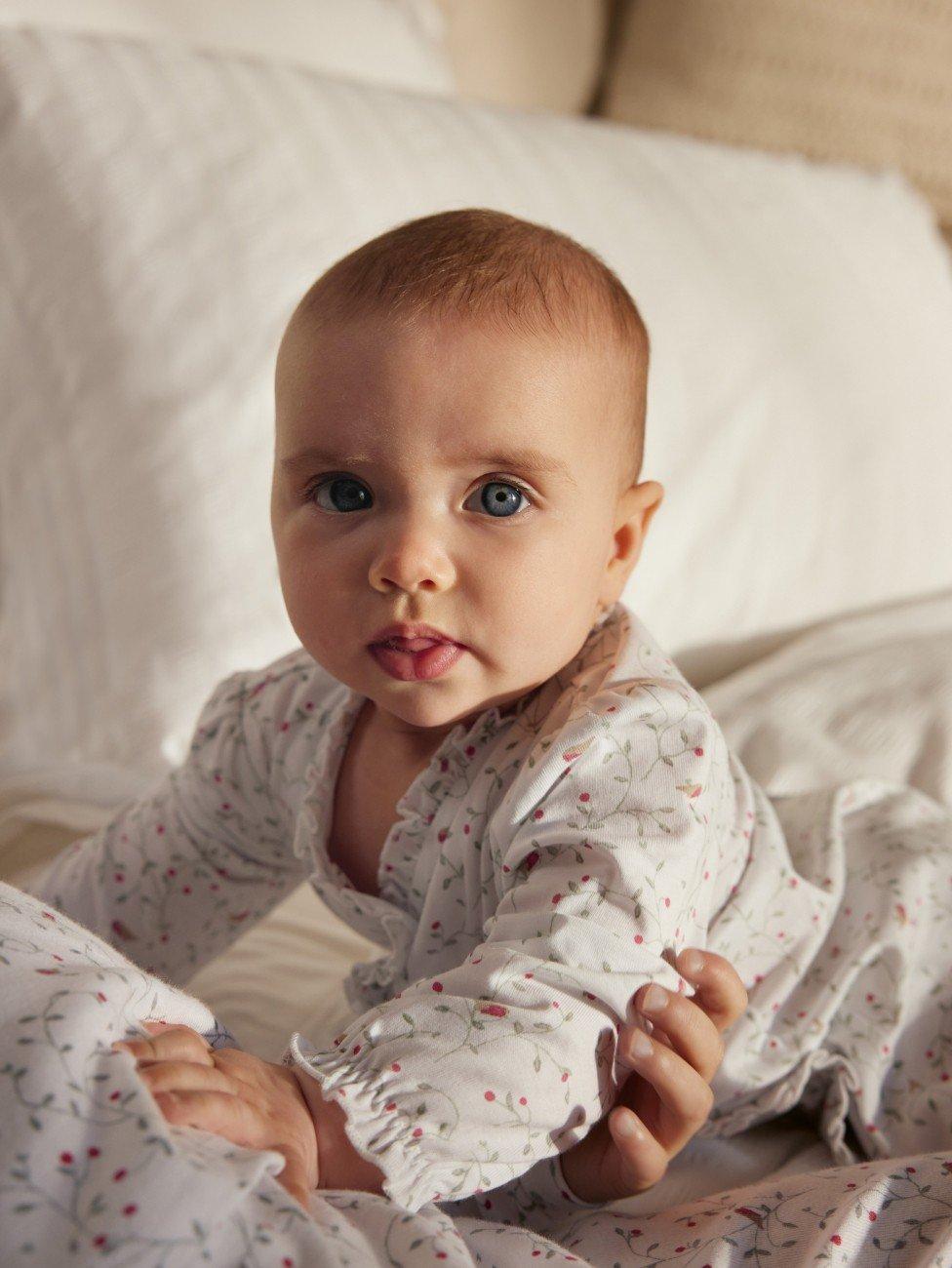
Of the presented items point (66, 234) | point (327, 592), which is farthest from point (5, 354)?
point (327, 592)

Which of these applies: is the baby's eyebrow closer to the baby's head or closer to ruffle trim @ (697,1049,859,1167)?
the baby's head

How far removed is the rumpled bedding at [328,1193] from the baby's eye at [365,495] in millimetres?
234

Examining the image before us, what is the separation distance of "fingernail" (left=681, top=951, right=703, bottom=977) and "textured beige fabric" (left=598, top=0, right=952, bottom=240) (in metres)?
1.18

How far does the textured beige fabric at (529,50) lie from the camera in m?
1.50

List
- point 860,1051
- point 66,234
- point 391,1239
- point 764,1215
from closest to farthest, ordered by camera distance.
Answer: point 391,1239 → point 764,1215 → point 860,1051 → point 66,234

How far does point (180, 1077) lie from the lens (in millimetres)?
477

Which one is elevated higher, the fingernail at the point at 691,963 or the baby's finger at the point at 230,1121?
the fingernail at the point at 691,963

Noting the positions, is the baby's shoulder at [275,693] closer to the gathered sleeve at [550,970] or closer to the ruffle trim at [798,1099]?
the gathered sleeve at [550,970]

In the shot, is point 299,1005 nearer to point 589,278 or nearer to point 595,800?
point 595,800

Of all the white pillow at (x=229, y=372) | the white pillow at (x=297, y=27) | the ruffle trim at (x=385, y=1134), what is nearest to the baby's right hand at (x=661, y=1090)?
the ruffle trim at (x=385, y=1134)

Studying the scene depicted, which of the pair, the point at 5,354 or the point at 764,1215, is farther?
the point at 5,354

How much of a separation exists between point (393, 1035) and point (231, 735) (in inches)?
12.6

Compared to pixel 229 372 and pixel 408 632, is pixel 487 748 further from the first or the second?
pixel 229 372

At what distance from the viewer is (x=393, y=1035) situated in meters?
0.54
